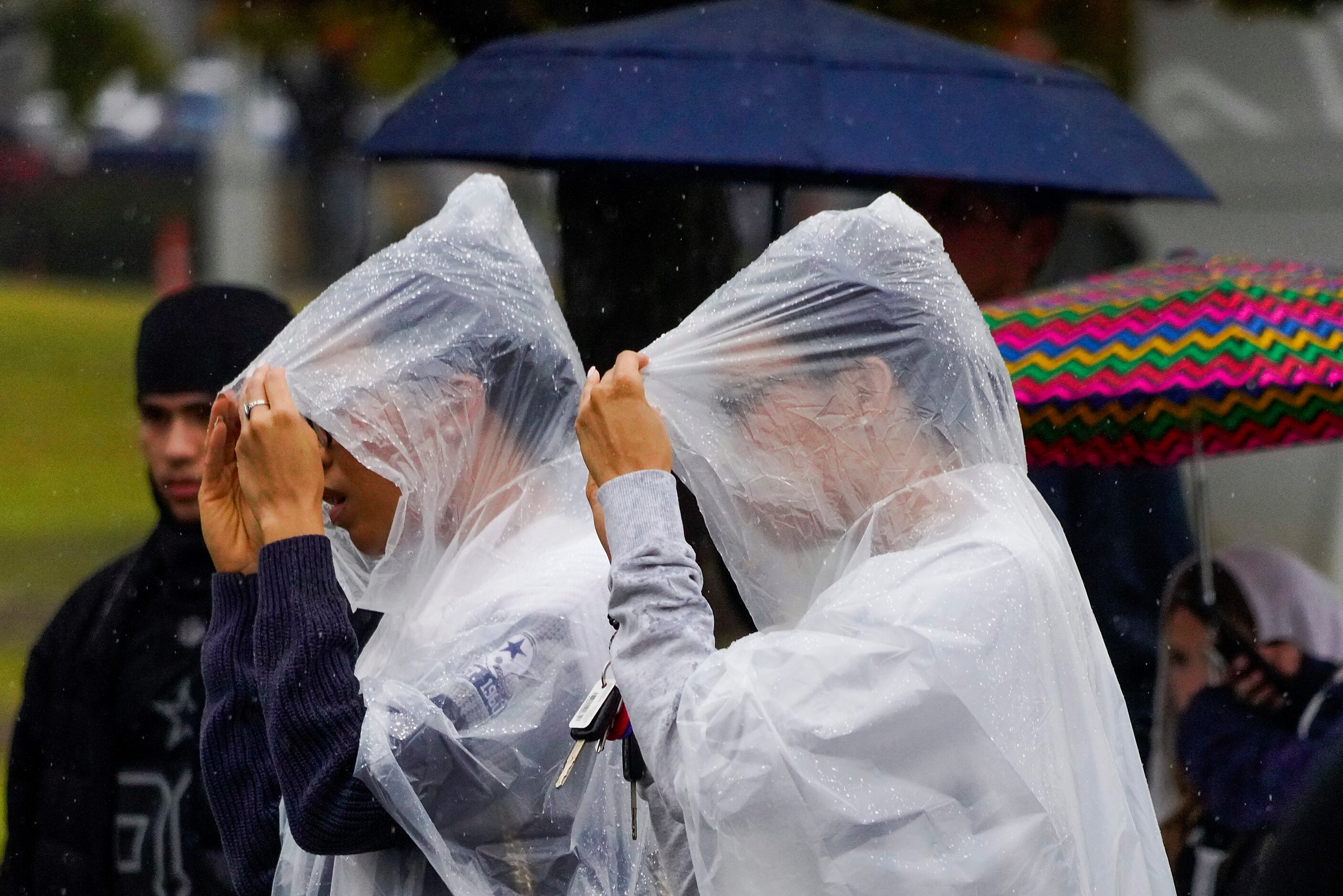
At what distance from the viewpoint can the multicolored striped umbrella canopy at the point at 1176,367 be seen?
2703 mm

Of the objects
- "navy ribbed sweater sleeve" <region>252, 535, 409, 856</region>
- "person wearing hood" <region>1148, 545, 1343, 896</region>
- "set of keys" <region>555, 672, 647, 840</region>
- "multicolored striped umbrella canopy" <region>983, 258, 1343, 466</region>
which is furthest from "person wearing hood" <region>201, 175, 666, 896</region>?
"person wearing hood" <region>1148, 545, 1343, 896</region>

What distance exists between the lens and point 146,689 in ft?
9.12

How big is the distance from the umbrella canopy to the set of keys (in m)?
1.51

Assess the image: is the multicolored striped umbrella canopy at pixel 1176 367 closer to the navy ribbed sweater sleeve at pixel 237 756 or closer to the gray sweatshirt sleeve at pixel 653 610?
the gray sweatshirt sleeve at pixel 653 610

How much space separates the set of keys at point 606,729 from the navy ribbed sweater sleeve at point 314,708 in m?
0.23

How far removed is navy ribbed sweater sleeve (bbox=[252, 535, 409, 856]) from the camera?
6.13 ft

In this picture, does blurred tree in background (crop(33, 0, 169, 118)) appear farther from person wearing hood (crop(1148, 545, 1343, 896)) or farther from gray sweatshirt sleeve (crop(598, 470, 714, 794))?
gray sweatshirt sleeve (crop(598, 470, 714, 794))

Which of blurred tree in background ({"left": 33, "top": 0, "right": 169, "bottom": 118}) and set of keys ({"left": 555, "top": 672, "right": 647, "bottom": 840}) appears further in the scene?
blurred tree in background ({"left": 33, "top": 0, "right": 169, "bottom": 118})

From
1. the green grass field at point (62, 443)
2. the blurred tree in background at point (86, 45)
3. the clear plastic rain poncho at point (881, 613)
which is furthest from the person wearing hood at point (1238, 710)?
the blurred tree in background at point (86, 45)

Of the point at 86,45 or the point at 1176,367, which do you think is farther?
the point at 86,45

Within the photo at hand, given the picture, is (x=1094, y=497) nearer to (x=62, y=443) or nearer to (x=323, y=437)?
(x=323, y=437)

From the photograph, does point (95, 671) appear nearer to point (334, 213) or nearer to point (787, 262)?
point (787, 262)

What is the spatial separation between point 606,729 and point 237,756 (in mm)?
545

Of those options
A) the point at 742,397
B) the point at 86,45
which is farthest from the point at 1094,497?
the point at 86,45
